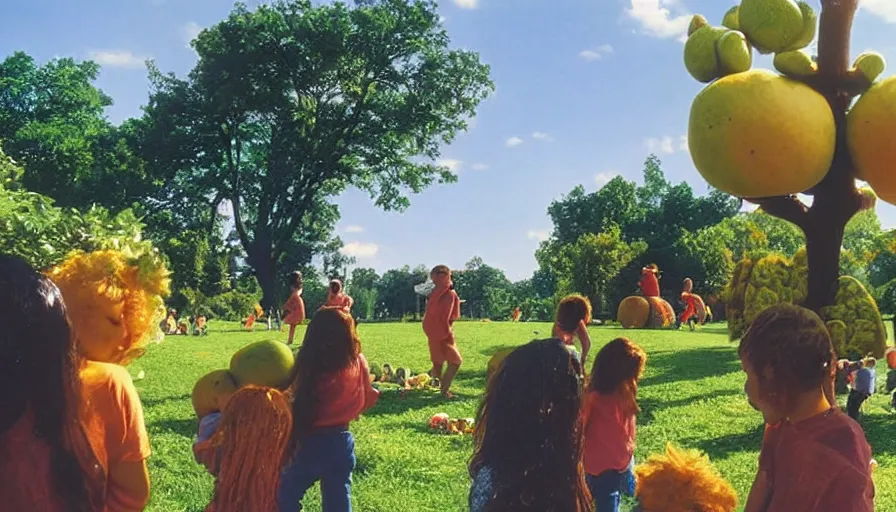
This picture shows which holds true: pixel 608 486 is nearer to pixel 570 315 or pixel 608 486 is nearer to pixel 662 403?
pixel 570 315

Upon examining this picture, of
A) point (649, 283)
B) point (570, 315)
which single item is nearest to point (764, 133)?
point (570, 315)

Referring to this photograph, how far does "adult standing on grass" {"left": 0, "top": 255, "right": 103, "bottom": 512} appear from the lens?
2113mm

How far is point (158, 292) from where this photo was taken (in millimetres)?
2965

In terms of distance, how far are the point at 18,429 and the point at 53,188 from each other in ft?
110

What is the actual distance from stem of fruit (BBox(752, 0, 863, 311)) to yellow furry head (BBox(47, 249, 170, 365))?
2.42 meters

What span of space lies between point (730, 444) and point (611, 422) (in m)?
4.41

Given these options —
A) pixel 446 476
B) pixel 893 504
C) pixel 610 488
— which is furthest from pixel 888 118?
pixel 446 476

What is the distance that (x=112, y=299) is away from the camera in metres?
2.80

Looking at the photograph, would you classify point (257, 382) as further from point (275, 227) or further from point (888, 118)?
point (275, 227)

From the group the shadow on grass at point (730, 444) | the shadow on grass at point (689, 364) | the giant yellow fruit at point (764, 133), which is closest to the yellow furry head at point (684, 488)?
the giant yellow fruit at point (764, 133)

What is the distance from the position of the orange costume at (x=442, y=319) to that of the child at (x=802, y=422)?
7.26 metres

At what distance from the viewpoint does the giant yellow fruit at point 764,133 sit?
2.64m

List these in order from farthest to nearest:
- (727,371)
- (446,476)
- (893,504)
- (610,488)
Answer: (727,371) < (446,476) < (893,504) < (610,488)


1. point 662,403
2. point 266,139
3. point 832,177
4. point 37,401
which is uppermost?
point 266,139
